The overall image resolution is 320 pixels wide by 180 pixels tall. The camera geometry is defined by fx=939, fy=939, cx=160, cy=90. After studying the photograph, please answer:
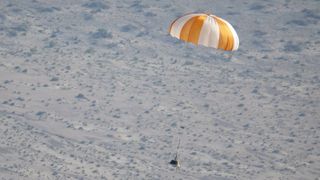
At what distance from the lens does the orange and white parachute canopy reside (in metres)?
37.6

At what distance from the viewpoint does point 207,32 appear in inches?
1480

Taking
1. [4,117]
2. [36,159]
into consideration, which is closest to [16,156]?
[36,159]

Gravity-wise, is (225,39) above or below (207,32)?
below

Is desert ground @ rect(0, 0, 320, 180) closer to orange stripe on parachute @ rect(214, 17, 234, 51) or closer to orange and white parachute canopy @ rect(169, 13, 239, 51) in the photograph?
orange and white parachute canopy @ rect(169, 13, 239, 51)

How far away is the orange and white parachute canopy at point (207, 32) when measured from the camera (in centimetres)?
3756

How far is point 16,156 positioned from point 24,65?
12216 millimetres

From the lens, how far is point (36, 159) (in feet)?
163

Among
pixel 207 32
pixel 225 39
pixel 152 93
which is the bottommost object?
pixel 152 93

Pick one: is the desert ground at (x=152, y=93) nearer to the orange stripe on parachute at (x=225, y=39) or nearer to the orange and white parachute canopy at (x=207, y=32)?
the orange and white parachute canopy at (x=207, y=32)

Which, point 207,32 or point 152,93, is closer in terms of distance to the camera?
point 207,32

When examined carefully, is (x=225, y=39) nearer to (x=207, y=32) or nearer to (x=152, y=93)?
(x=207, y=32)

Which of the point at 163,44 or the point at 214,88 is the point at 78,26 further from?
the point at 214,88

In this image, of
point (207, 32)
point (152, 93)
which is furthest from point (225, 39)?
point (152, 93)

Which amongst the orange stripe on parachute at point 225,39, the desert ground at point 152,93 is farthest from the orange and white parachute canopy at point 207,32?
the desert ground at point 152,93
